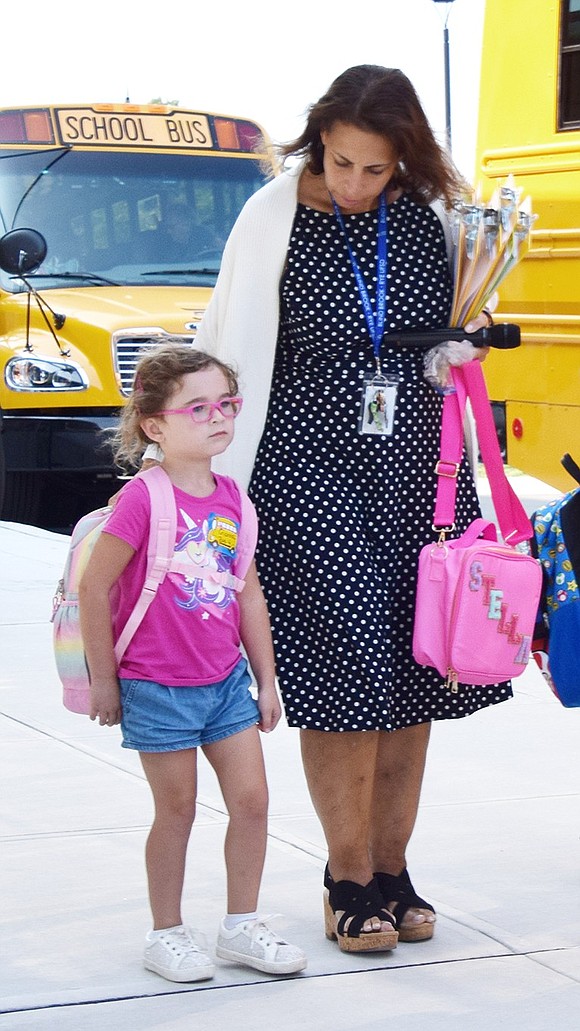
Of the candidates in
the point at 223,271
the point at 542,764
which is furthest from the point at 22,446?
the point at 223,271

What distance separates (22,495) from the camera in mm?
10070

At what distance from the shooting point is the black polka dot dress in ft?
10.8

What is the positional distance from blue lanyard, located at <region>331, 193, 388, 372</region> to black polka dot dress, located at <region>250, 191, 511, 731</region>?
12 millimetres

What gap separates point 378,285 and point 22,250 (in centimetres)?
648

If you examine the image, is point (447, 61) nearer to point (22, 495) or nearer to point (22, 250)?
point (22, 250)

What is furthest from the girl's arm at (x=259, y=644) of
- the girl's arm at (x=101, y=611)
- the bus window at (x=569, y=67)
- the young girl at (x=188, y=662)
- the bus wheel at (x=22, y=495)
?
the bus wheel at (x=22, y=495)

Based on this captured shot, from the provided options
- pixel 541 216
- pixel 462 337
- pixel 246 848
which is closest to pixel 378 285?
pixel 462 337

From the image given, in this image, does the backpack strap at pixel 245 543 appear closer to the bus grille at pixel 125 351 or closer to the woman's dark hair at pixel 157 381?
the woman's dark hair at pixel 157 381

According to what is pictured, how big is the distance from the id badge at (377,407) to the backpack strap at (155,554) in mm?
443

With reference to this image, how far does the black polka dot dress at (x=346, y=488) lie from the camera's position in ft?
10.8

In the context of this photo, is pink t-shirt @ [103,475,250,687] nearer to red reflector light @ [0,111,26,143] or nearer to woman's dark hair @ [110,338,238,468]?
woman's dark hair @ [110,338,238,468]

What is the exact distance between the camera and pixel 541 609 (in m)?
Result: 3.52

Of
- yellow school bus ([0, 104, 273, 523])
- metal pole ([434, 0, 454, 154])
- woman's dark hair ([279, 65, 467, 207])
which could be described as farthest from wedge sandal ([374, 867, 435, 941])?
metal pole ([434, 0, 454, 154])

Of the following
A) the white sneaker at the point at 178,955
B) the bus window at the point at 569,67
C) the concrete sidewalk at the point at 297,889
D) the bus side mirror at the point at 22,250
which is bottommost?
the concrete sidewalk at the point at 297,889
